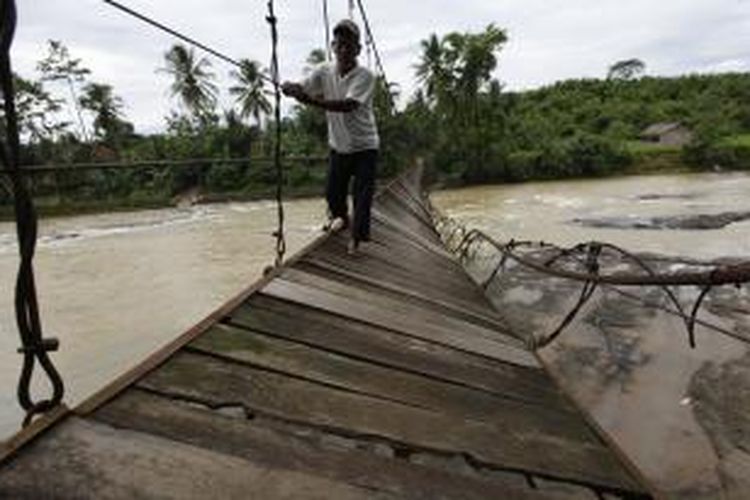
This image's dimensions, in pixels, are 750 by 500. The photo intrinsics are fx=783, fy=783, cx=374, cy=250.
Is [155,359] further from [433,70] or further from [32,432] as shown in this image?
[433,70]

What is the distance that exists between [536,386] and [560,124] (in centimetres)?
4269

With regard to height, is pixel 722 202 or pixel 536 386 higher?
pixel 536 386

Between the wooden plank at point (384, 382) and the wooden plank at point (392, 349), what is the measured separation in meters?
0.06

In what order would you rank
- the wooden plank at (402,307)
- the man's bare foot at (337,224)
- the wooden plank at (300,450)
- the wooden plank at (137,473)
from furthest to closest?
the man's bare foot at (337,224), the wooden plank at (402,307), the wooden plank at (300,450), the wooden plank at (137,473)

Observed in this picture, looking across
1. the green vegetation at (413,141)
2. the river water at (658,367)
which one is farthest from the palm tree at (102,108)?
the river water at (658,367)

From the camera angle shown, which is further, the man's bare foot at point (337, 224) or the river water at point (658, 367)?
the river water at point (658, 367)

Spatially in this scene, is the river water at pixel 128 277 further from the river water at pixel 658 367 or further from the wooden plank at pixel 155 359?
the wooden plank at pixel 155 359

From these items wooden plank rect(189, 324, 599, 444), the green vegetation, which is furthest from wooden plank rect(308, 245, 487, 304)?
the green vegetation

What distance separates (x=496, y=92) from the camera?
37.1 meters

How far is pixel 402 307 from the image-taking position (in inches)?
103

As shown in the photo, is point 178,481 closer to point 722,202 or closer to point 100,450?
point 100,450

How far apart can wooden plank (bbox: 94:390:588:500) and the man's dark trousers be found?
7.28 ft

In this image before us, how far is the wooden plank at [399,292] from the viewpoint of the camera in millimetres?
2787

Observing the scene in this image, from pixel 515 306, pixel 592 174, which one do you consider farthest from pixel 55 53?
pixel 515 306
